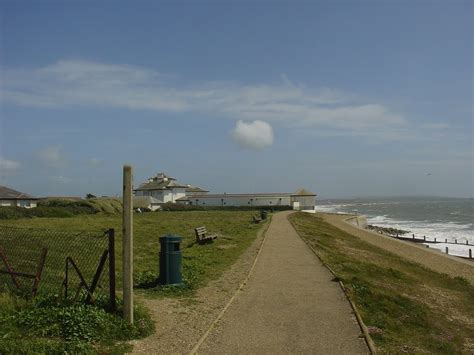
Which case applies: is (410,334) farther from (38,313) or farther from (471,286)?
(471,286)

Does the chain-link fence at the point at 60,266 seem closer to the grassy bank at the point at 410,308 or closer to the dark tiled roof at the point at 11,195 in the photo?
the grassy bank at the point at 410,308

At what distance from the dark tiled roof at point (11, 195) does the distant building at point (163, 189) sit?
26286 millimetres

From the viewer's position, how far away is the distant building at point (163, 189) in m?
85.6

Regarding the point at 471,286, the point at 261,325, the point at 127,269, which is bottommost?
the point at 471,286

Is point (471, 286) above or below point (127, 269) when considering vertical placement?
below

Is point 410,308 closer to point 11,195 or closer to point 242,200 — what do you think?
point 11,195

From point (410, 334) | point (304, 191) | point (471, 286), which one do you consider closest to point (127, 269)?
point (410, 334)

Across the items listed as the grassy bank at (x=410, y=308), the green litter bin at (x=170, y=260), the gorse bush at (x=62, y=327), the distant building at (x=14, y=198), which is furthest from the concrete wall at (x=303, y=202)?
the gorse bush at (x=62, y=327)

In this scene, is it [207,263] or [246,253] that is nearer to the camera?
[207,263]

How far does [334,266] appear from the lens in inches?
556

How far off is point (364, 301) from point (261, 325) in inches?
127

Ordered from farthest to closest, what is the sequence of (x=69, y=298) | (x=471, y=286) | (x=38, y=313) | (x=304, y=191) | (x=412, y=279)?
(x=304, y=191) → (x=471, y=286) → (x=412, y=279) → (x=69, y=298) → (x=38, y=313)

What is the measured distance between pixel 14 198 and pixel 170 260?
55.9 meters

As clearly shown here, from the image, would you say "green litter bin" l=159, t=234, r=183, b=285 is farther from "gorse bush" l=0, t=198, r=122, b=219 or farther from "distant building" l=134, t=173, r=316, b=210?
"distant building" l=134, t=173, r=316, b=210
